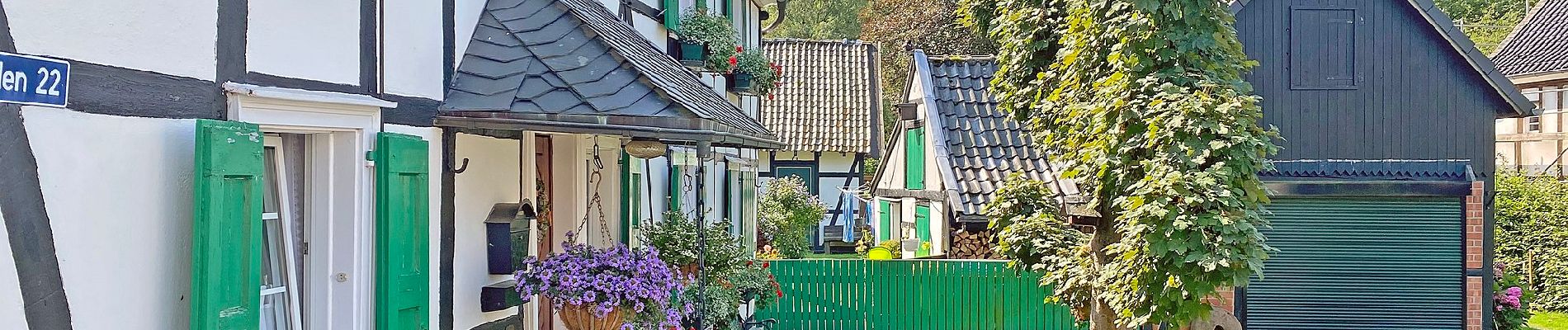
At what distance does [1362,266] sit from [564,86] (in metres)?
8.46

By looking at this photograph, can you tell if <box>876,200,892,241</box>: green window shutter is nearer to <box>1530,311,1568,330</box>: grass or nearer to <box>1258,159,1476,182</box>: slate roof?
<box>1530,311,1568,330</box>: grass

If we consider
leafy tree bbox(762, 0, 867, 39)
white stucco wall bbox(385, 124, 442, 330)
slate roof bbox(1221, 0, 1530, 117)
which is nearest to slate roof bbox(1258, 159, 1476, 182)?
slate roof bbox(1221, 0, 1530, 117)

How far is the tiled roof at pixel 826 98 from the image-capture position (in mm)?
25500

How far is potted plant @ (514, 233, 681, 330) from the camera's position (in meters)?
6.11

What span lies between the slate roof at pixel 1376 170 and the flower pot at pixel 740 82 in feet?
15.1

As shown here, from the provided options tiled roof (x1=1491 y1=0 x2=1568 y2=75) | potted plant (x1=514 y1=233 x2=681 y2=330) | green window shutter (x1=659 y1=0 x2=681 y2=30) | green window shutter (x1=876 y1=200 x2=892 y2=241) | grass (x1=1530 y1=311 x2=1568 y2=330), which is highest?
tiled roof (x1=1491 y1=0 x2=1568 y2=75)

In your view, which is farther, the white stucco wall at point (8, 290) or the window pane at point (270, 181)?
the window pane at point (270, 181)

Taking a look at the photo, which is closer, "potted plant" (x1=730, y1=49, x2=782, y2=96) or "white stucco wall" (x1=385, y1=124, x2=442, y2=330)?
"white stucco wall" (x1=385, y1=124, x2=442, y2=330)

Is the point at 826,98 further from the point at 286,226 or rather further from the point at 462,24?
the point at 286,226

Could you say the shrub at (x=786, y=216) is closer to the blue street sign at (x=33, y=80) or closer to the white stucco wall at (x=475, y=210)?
the white stucco wall at (x=475, y=210)

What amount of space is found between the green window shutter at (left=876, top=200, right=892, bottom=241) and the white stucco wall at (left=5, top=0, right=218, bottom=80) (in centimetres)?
1801

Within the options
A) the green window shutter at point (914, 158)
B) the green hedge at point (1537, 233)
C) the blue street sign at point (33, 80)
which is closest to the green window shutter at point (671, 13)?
the blue street sign at point (33, 80)

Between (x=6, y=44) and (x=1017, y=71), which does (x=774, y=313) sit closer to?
(x=1017, y=71)

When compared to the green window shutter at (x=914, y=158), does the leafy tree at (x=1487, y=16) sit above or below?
above
